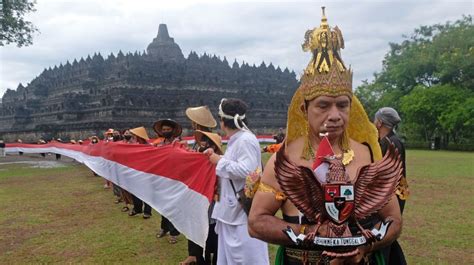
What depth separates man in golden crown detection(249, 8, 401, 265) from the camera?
1836 millimetres

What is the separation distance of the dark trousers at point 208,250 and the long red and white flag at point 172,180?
9cm

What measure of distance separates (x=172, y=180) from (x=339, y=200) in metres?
4.42

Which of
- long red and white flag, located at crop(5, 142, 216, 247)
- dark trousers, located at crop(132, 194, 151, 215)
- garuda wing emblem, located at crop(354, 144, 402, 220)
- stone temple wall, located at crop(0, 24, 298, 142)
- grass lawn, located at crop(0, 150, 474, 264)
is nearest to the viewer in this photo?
garuda wing emblem, located at crop(354, 144, 402, 220)

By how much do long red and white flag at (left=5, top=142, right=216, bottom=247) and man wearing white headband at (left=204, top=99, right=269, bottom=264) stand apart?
0.80 metres

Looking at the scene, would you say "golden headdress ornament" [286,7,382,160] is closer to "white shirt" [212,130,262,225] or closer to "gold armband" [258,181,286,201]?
"gold armband" [258,181,286,201]

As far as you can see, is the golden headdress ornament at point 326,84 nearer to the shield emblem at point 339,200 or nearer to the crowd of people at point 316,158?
the crowd of people at point 316,158

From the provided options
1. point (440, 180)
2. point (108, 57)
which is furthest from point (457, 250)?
point (108, 57)

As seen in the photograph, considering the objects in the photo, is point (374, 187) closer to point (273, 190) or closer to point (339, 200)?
point (339, 200)

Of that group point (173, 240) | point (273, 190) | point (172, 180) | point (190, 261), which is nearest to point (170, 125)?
point (172, 180)

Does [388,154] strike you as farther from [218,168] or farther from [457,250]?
[457,250]

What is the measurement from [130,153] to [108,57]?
54.0 meters

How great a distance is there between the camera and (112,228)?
7.77m

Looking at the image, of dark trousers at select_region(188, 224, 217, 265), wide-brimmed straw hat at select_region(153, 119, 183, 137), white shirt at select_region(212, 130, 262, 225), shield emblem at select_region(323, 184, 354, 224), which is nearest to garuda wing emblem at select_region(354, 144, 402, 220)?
shield emblem at select_region(323, 184, 354, 224)

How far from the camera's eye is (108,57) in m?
58.1
